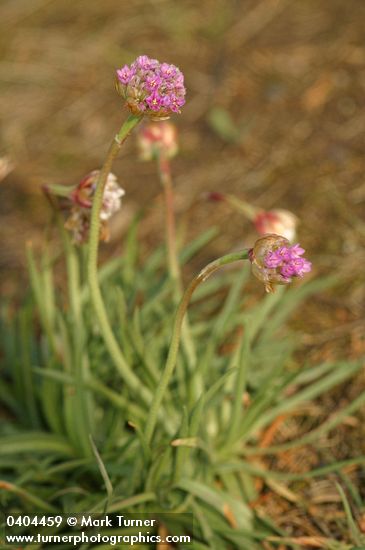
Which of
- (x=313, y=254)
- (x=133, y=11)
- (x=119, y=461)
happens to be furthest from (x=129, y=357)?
(x=133, y=11)

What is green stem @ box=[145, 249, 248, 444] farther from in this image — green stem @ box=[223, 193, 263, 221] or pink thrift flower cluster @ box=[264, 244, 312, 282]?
green stem @ box=[223, 193, 263, 221]

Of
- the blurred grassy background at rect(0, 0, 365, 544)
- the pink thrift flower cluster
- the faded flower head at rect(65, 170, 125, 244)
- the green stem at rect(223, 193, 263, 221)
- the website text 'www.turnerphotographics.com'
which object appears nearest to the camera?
the pink thrift flower cluster

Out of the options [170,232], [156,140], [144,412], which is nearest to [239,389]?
[144,412]

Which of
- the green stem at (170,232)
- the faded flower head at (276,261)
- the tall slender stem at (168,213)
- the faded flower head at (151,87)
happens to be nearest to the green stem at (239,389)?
the green stem at (170,232)

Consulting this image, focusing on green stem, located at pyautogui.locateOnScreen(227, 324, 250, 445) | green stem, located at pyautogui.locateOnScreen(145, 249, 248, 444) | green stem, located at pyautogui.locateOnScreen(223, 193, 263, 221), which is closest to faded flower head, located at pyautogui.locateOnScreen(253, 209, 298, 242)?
green stem, located at pyautogui.locateOnScreen(223, 193, 263, 221)

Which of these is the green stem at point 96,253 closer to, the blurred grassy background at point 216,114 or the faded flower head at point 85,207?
the faded flower head at point 85,207

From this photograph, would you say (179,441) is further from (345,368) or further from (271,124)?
(271,124)
